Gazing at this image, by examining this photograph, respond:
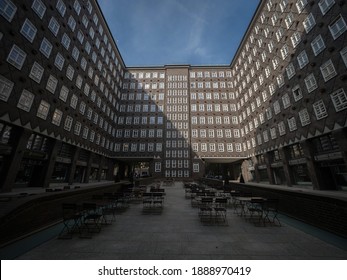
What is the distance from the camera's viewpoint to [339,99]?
14.3 metres

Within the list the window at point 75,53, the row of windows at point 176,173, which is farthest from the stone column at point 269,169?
the window at point 75,53

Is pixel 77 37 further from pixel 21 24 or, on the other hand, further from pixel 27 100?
pixel 27 100

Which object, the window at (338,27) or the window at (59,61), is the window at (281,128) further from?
the window at (59,61)

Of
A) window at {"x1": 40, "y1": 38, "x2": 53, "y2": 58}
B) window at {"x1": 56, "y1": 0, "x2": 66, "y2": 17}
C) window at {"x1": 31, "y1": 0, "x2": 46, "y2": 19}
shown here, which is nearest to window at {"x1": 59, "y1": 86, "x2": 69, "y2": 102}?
window at {"x1": 40, "y1": 38, "x2": 53, "y2": 58}

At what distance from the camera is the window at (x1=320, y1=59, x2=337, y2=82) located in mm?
14909

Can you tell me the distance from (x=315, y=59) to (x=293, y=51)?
13.9ft

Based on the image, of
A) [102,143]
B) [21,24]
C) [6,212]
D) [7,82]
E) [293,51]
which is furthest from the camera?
[102,143]

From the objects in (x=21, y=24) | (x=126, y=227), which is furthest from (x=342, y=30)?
(x=21, y=24)

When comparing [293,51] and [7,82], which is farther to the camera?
[293,51]

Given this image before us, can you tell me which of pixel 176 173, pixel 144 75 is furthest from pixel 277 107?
pixel 144 75

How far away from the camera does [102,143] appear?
30.8m

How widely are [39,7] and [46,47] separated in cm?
391

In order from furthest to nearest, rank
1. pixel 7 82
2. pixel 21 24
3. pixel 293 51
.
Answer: pixel 293 51 → pixel 21 24 → pixel 7 82

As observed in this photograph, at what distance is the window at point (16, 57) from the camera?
44.1 ft
